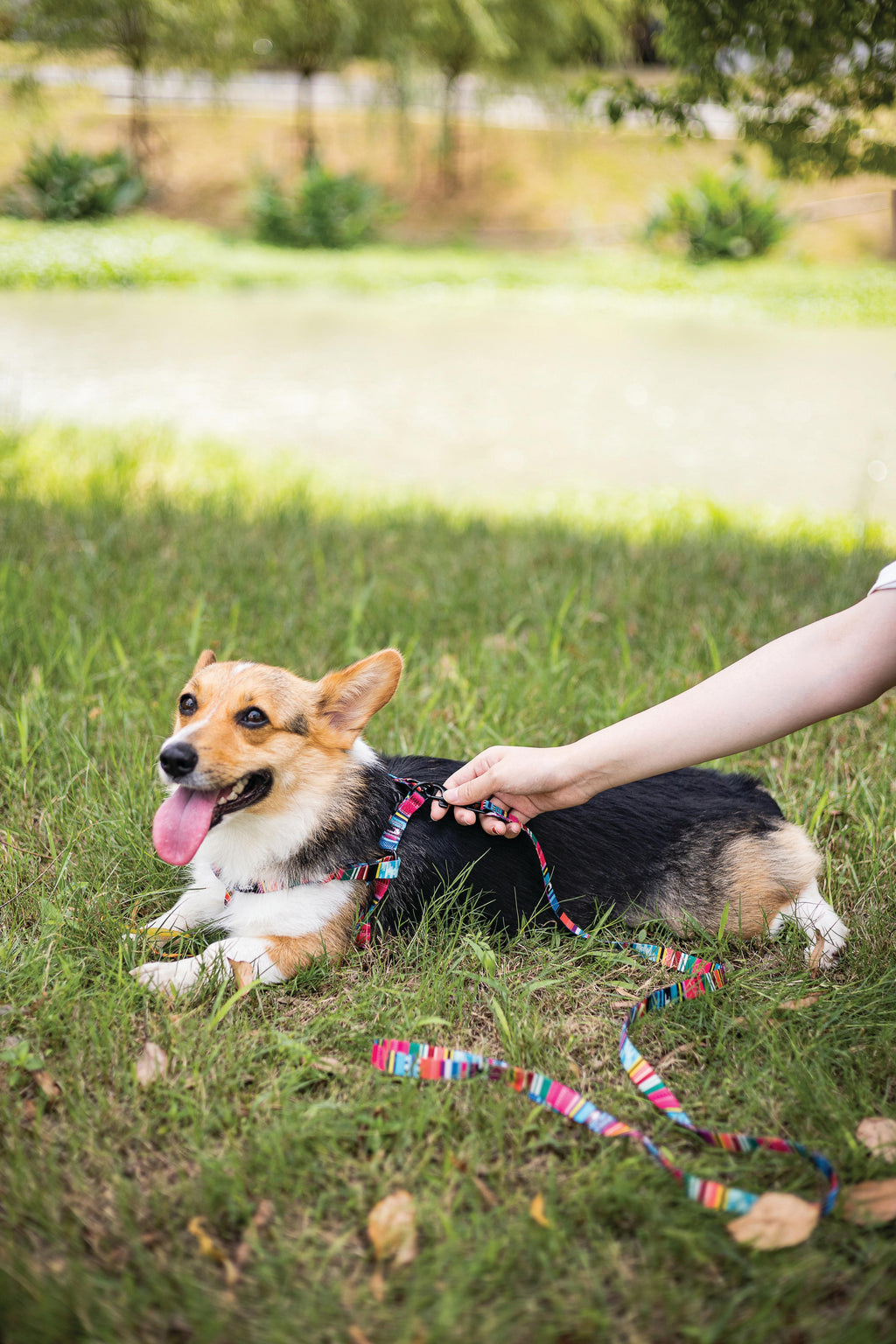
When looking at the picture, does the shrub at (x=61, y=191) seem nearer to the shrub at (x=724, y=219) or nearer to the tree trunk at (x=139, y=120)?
the tree trunk at (x=139, y=120)

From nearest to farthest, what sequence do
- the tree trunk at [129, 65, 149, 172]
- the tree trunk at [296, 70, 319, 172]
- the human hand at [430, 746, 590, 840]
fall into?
the human hand at [430, 746, 590, 840] → the tree trunk at [129, 65, 149, 172] → the tree trunk at [296, 70, 319, 172]

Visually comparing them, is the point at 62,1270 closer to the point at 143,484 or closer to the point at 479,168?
the point at 143,484

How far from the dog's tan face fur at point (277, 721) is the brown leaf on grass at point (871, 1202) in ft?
4.25

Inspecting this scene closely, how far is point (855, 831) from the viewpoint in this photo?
2738 mm

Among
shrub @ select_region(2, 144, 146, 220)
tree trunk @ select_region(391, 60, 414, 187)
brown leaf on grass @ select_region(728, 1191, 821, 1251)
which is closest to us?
brown leaf on grass @ select_region(728, 1191, 821, 1251)

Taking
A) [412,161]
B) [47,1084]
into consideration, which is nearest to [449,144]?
[412,161]

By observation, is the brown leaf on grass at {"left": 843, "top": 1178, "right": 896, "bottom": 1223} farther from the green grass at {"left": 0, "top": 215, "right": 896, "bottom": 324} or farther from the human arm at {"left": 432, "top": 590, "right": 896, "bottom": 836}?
the green grass at {"left": 0, "top": 215, "right": 896, "bottom": 324}

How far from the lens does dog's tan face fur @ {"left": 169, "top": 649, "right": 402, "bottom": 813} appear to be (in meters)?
2.06

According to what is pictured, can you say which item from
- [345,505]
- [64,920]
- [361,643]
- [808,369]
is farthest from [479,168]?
[64,920]

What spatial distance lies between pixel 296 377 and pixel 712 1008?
8716mm

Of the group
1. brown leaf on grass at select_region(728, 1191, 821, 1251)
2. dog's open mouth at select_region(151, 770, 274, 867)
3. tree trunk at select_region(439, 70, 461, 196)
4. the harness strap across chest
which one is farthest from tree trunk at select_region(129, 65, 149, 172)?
brown leaf on grass at select_region(728, 1191, 821, 1251)

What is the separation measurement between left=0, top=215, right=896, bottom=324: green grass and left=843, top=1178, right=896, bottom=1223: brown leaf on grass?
14.6 metres

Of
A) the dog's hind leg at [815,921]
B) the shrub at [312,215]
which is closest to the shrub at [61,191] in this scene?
the shrub at [312,215]

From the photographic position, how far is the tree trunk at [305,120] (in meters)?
24.0
